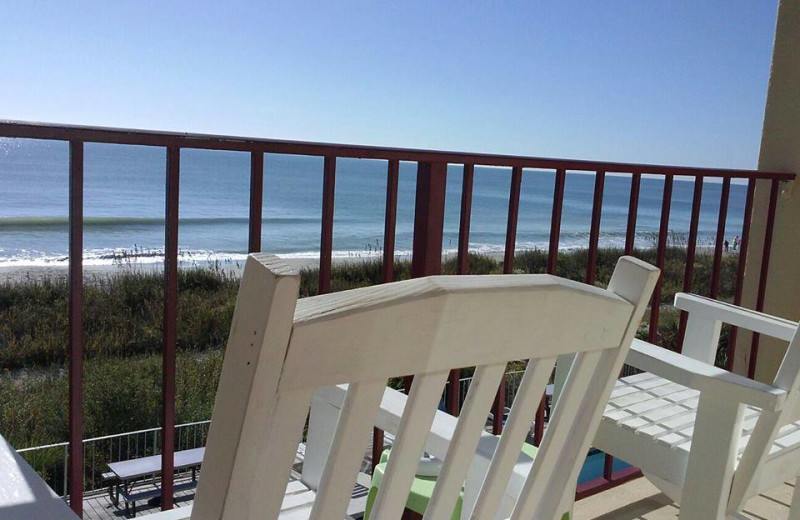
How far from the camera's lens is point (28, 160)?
2872cm

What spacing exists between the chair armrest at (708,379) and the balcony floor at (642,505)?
1.11 metres

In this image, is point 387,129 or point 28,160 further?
point 387,129

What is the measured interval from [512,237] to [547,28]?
4190 centimetres

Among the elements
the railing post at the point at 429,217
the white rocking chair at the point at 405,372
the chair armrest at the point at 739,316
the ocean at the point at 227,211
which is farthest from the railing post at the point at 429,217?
the ocean at the point at 227,211

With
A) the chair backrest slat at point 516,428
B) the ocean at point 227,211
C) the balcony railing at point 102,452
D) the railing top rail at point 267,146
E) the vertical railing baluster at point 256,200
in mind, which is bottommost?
the balcony railing at point 102,452

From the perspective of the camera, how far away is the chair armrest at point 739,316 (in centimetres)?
183

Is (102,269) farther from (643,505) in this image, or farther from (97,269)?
(643,505)

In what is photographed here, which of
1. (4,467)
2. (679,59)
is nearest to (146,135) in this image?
(4,467)

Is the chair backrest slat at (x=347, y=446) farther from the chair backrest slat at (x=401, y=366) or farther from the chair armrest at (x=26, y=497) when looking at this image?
the chair armrest at (x=26, y=497)

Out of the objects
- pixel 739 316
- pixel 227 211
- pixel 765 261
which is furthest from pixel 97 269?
pixel 739 316

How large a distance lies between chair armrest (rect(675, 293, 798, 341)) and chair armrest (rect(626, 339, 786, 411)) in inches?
16.7

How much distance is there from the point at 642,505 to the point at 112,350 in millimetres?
16817

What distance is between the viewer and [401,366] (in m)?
0.58

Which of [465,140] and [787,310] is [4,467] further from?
[465,140]
